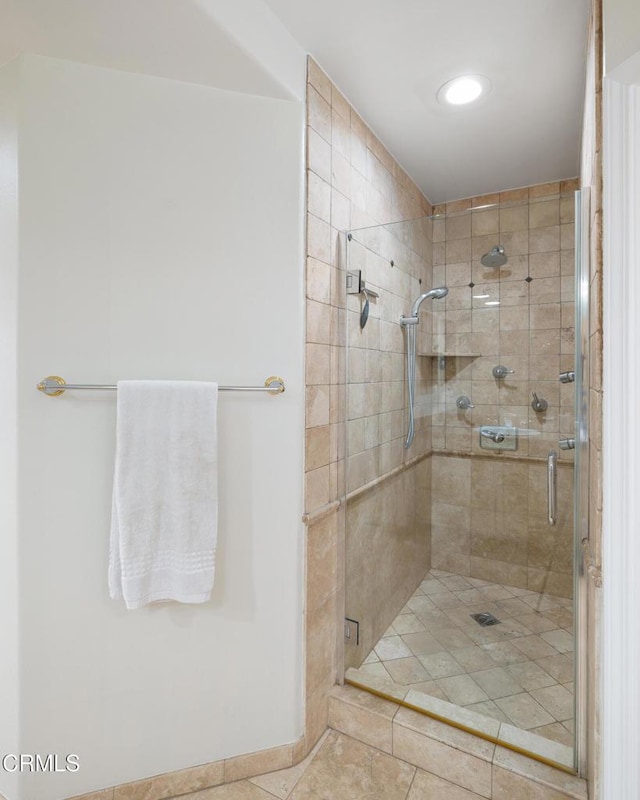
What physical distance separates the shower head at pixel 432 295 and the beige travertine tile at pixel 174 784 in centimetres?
181

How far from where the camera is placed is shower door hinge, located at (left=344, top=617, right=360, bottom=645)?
1.82 m

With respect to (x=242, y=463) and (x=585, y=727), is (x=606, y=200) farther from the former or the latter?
(x=585, y=727)

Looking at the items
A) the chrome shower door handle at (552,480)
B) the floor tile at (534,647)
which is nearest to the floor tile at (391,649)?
the floor tile at (534,647)

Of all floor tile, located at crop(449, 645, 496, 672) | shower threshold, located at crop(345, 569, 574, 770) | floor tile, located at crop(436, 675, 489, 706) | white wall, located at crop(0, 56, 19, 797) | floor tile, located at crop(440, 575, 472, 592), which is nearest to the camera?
white wall, located at crop(0, 56, 19, 797)

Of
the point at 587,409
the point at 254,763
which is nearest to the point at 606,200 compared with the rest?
the point at 587,409

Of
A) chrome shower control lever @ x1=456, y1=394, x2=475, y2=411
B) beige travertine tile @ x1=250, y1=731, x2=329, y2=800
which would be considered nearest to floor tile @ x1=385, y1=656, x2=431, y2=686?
beige travertine tile @ x1=250, y1=731, x2=329, y2=800

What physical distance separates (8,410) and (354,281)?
4.21ft

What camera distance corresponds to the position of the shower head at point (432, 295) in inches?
73.7

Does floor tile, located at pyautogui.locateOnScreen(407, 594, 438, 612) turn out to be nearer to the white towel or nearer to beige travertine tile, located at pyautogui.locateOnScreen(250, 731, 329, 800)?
beige travertine tile, located at pyautogui.locateOnScreen(250, 731, 329, 800)

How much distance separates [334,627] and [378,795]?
1.70ft

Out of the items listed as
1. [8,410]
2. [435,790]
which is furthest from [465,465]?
[8,410]

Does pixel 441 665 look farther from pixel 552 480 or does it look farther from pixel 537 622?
pixel 552 480

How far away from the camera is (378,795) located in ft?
4.64

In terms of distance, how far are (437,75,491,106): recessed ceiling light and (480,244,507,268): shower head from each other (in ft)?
1.96
